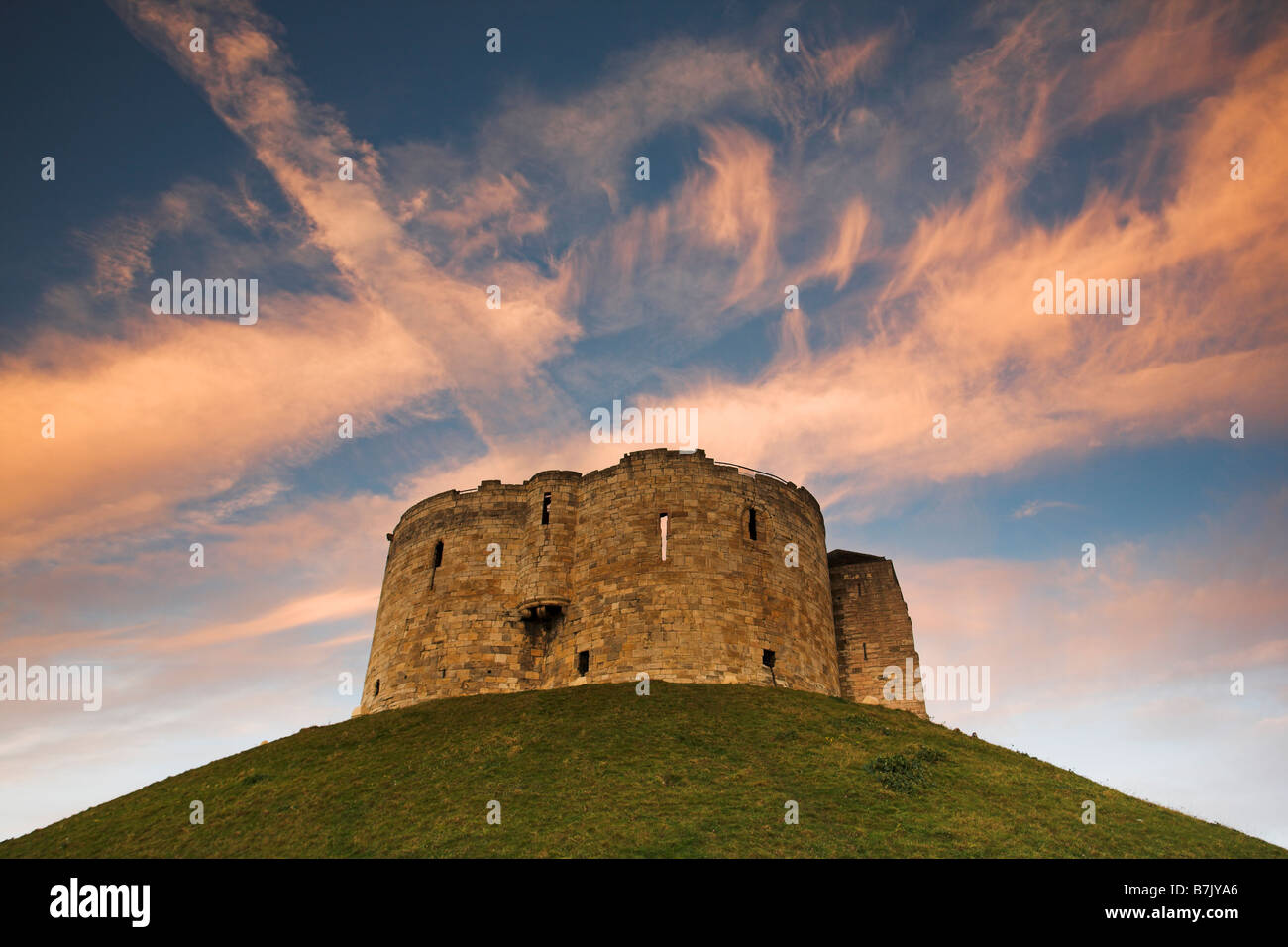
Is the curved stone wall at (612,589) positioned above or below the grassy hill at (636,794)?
above

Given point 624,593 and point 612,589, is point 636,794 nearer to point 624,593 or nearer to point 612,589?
point 624,593

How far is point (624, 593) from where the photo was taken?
29578 millimetres

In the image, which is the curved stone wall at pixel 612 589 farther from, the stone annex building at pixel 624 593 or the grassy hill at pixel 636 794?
the grassy hill at pixel 636 794

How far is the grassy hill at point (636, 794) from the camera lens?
1628 centimetres

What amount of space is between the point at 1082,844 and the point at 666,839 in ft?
26.7

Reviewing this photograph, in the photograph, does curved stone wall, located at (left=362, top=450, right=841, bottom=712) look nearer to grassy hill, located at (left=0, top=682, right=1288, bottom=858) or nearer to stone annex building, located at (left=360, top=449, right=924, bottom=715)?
stone annex building, located at (left=360, top=449, right=924, bottom=715)

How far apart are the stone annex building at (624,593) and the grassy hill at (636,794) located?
263 cm

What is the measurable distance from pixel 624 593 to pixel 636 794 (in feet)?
38.6

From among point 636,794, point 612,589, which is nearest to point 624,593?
point 612,589

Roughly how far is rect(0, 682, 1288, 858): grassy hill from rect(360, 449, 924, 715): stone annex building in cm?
263

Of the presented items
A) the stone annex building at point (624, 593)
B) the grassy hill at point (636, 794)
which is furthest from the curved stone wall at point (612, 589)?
the grassy hill at point (636, 794)

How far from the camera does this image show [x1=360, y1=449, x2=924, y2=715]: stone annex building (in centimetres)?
2894

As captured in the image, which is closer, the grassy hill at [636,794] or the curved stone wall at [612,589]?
the grassy hill at [636,794]
